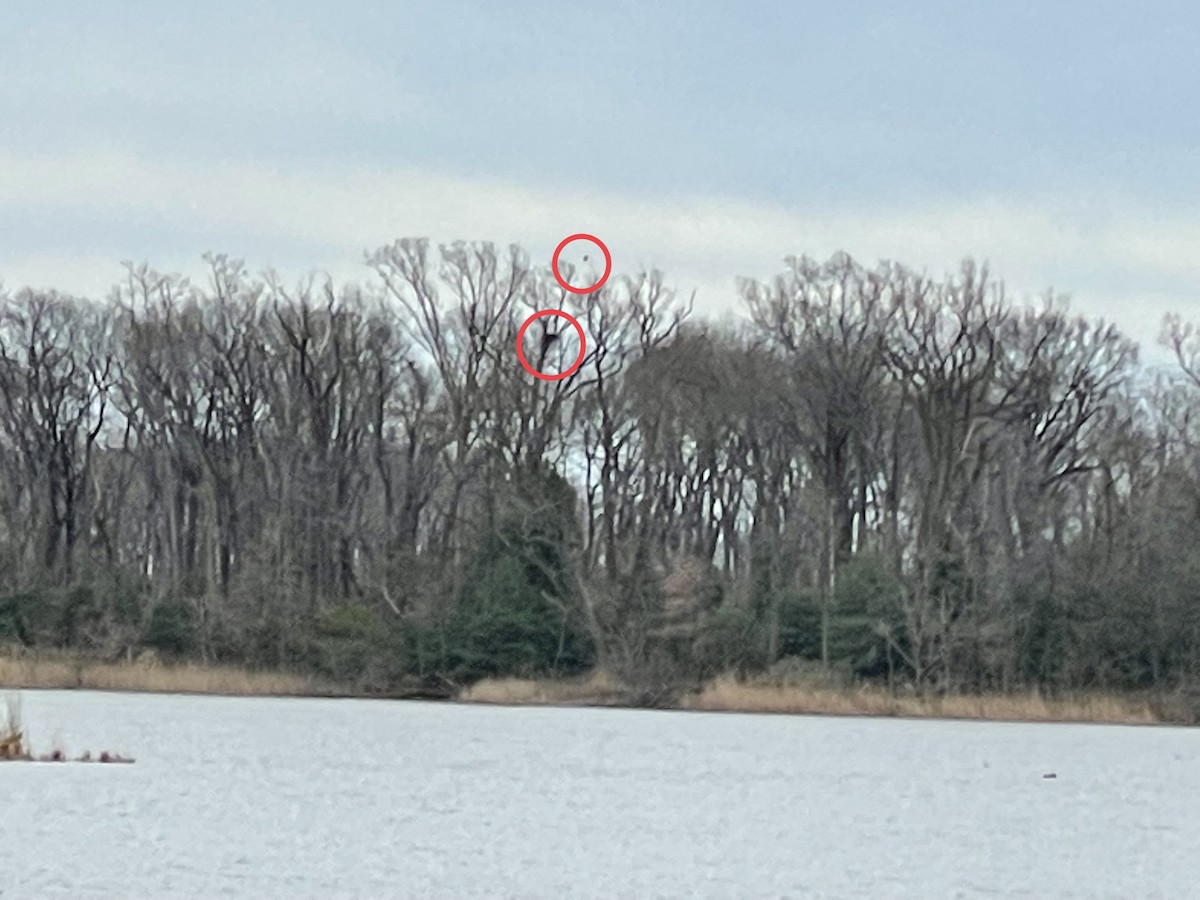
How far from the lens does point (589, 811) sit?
33.9 meters

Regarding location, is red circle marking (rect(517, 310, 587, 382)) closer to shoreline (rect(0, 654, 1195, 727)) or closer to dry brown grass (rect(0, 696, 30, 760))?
shoreline (rect(0, 654, 1195, 727))

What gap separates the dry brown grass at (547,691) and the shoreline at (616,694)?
27 mm

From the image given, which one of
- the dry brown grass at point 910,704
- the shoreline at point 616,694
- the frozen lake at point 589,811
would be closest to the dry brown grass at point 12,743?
the frozen lake at point 589,811

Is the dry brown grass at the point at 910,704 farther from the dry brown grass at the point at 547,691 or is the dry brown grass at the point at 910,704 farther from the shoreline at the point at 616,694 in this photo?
the dry brown grass at the point at 547,691

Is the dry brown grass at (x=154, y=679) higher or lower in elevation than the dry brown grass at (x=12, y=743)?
higher

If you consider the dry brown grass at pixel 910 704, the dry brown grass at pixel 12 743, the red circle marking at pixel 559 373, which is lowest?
the dry brown grass at pixel 12 743

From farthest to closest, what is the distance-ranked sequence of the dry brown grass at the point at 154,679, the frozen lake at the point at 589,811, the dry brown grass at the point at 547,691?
the dry brown grass at the point at 154,679 → the dry brown grass at the point at 547,691 → the frozen lake at the point at 589,811

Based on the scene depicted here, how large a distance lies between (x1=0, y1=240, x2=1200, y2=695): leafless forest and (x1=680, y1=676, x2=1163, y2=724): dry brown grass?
103 cm

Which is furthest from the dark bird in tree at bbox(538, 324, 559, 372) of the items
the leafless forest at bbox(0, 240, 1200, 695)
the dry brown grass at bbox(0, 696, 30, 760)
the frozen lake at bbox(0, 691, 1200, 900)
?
the dry brown grass at bbox(0, 696, 30, 760)

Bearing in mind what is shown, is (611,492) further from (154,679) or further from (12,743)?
(12,743)

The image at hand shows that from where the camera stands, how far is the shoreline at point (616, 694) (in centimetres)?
5875

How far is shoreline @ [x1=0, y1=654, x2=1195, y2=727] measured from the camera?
193ft

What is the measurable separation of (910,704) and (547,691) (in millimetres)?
10001

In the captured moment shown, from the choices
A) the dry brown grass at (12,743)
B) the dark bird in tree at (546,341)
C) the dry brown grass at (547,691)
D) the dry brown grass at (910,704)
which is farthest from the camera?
the dark bird in tree at (546,341)
